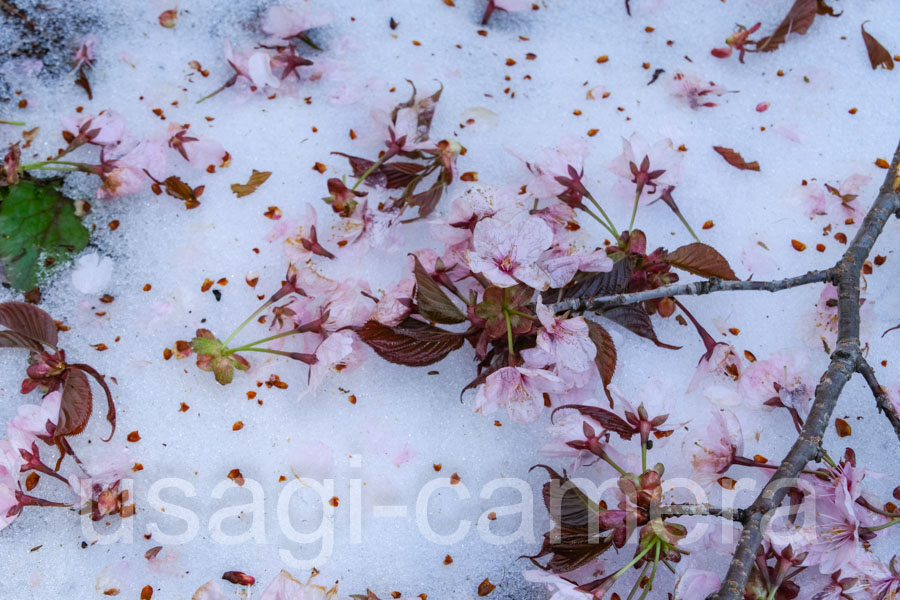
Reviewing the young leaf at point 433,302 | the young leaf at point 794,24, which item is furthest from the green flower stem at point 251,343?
the young leaf at point 794,24

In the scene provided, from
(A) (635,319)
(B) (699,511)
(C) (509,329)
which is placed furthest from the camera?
(A) (635,319)

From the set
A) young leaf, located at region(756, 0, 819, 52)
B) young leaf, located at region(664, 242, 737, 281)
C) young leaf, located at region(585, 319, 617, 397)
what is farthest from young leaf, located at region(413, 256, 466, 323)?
young leaf, located at region(756, 0, 819, 52)

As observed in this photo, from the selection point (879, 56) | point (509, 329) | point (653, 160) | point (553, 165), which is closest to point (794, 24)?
point (879, 56)

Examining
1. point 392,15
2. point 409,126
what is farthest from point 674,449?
point 392,15

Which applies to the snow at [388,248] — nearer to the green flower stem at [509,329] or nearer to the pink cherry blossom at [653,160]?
the pink cherry blossom at [653,160]

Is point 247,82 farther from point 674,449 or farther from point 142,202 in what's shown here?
point 674,449

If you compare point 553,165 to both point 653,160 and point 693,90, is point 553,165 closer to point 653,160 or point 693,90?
point 653,160

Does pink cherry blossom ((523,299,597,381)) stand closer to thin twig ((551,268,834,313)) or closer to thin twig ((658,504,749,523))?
thin twig ((551,268,834,313))
